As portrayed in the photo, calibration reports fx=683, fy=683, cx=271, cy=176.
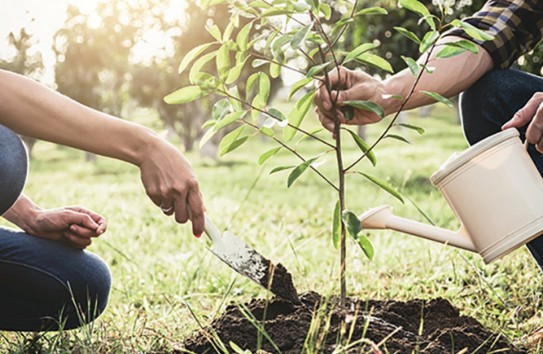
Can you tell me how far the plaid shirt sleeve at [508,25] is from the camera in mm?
2164

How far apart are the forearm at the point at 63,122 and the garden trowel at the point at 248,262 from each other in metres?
0.28

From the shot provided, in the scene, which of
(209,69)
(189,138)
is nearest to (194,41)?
(209,69)

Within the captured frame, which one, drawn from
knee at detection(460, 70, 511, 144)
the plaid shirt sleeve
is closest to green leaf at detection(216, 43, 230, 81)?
the plaid shirt sleeve

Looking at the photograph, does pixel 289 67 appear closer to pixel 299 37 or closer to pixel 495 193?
pixel 299 37

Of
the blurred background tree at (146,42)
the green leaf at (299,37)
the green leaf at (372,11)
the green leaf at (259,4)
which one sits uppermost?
the green leaf at (372,11)

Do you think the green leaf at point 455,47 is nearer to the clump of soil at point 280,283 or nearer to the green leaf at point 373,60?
the green leaf at point 373,60

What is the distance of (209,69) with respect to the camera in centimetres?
1220

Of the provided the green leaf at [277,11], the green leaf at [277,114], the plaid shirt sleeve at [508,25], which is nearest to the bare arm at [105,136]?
the green leaf at [277,114]

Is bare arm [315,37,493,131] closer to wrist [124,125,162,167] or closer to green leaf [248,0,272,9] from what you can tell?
green leaf [248,0,272,9]

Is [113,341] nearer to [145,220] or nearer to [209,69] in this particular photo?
[145,220]

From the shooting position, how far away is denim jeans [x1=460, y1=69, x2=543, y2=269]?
7.13ft

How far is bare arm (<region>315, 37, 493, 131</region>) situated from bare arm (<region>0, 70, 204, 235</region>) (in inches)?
18.3

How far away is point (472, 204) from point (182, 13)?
37.5ft

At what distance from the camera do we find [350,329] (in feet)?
5.12
